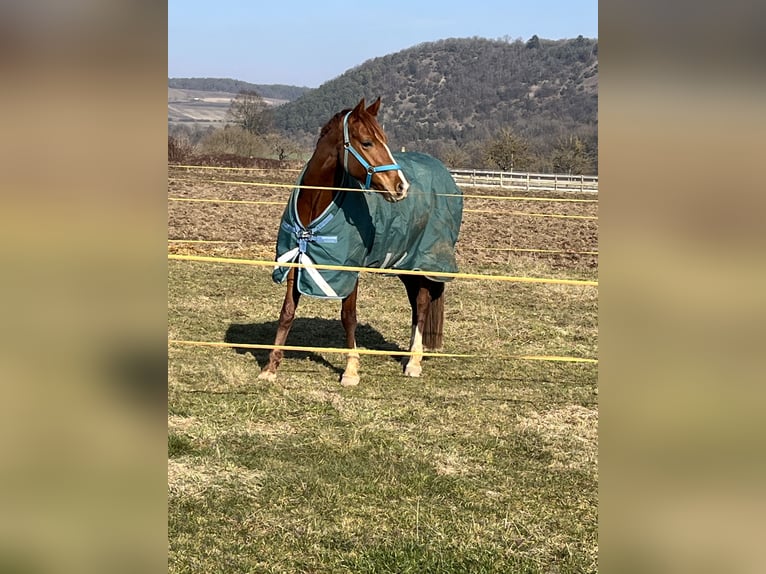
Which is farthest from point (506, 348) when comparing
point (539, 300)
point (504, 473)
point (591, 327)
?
point (504, 473)

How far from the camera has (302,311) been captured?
24.1ft

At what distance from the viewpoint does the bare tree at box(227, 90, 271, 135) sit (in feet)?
129

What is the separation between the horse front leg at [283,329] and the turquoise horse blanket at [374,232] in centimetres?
15

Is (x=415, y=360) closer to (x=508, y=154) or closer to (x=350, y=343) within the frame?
(x=350, y=343)

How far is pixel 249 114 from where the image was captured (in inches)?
1566

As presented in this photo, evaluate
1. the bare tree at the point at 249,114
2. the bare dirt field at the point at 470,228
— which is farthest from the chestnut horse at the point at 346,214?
the bare tree at the point at 249,114

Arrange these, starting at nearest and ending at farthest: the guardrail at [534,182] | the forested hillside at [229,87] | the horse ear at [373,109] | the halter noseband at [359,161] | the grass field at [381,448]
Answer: the grass field at [381,448] → the halter noseband at [359,161] → the horse ear at [373,109] → the guardrail at [534,182] → the forested hillside at [229,87]

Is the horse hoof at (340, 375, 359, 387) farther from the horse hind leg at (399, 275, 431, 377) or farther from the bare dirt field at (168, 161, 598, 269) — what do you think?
the bare dirt field at (168, 161, 598, 269)

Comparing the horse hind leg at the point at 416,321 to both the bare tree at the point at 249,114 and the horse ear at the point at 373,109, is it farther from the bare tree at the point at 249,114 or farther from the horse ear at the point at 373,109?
the bare tree at the point at 249,114

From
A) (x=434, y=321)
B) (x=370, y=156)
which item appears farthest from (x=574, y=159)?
(x=370, y=156)

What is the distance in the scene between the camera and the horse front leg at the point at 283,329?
5.09 m

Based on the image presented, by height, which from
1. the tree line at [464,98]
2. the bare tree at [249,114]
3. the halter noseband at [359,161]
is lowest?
the halter noseband at [359,161]
